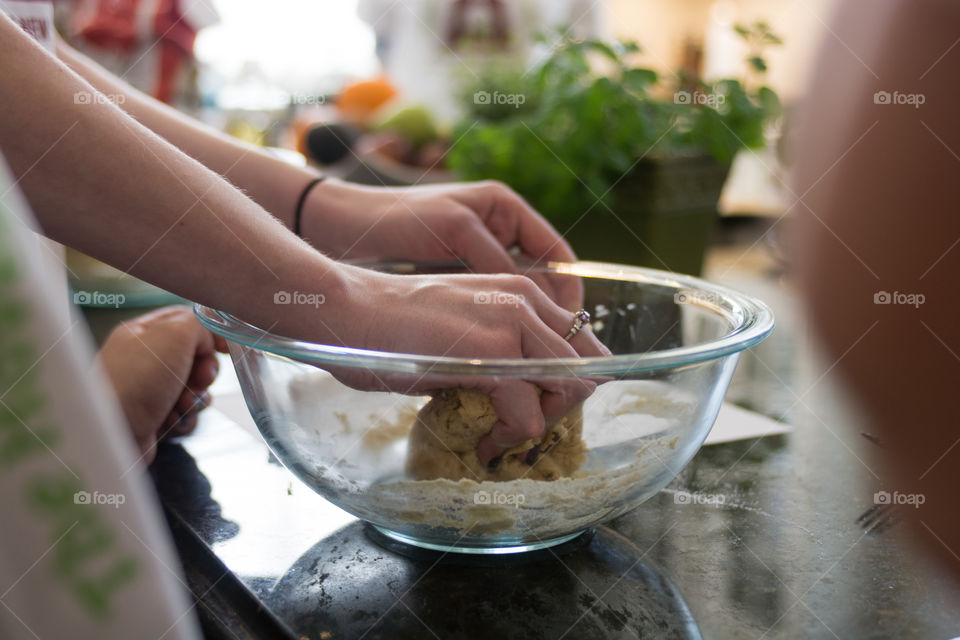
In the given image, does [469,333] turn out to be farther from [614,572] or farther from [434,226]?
[434,226]

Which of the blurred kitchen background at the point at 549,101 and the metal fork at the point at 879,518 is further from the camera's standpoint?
the blurred kitchen background at the point at 549,101

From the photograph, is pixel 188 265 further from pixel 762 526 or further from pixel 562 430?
pixel 762 526

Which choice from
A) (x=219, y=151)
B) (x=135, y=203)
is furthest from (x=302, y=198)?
(x=135, y=203)

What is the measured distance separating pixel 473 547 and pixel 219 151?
0.52 metres

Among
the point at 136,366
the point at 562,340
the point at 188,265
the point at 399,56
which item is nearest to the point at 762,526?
the point at 562,340

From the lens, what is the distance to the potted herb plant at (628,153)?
3.91 ft

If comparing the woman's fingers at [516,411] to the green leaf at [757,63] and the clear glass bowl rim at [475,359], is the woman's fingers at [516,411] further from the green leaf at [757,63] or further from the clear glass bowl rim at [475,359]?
the green leaf at [757,63]

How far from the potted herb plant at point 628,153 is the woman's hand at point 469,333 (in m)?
0.70

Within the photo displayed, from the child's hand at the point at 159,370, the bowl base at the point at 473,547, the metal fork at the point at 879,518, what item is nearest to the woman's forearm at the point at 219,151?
the child's hand at the point at 159,370

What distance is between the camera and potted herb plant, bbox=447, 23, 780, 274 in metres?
1.19

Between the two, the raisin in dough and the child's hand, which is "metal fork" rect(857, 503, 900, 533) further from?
the child's hand

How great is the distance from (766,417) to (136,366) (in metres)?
0.60

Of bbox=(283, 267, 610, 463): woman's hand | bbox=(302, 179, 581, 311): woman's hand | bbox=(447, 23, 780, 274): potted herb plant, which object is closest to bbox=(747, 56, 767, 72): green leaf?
bbox=(447, 23, 780, 274): potted herb plant

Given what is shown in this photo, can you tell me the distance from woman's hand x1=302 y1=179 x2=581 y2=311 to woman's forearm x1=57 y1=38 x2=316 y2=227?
0.10 ft
